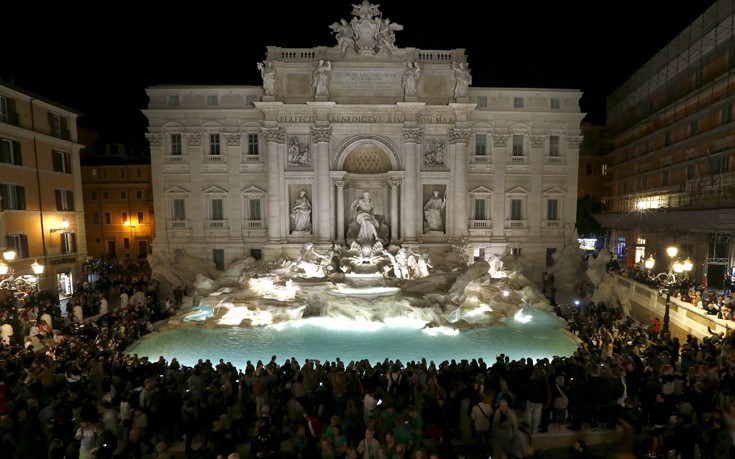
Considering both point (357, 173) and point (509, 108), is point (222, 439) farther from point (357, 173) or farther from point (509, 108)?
point (509, 108)

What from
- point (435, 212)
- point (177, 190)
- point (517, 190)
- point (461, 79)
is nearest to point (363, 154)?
point (435, 212)

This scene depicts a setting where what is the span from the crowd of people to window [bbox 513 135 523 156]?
701 inches

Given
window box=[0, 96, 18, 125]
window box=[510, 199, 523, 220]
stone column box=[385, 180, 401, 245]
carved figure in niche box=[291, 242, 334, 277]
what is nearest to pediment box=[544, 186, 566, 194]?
window box=[510, 199, 523, 220]

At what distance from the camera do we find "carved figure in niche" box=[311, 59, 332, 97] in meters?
22.8

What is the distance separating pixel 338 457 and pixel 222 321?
39.2 feet

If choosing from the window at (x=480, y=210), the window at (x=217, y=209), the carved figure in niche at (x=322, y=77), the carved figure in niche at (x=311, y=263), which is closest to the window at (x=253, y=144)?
the window at (x=217, y=209)

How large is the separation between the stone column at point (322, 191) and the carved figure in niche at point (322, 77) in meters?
2.24

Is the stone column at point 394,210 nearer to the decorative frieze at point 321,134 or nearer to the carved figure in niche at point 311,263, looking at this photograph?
the decorative frieze at point 321,134

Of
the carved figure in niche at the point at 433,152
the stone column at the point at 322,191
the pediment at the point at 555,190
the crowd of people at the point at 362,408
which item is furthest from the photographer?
the pediment at the point at 555,190

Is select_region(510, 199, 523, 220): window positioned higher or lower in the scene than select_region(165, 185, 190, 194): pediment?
lower

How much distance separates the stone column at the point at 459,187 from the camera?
79.8 ft

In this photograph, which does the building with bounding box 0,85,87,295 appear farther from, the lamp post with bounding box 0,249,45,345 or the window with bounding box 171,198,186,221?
the lamp post with bounding box 0,249,45,345

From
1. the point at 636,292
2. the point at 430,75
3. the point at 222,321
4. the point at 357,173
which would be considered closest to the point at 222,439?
the point at 222,321

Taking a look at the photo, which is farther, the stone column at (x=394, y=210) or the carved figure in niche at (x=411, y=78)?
the stone column at (x=394, y=210)
